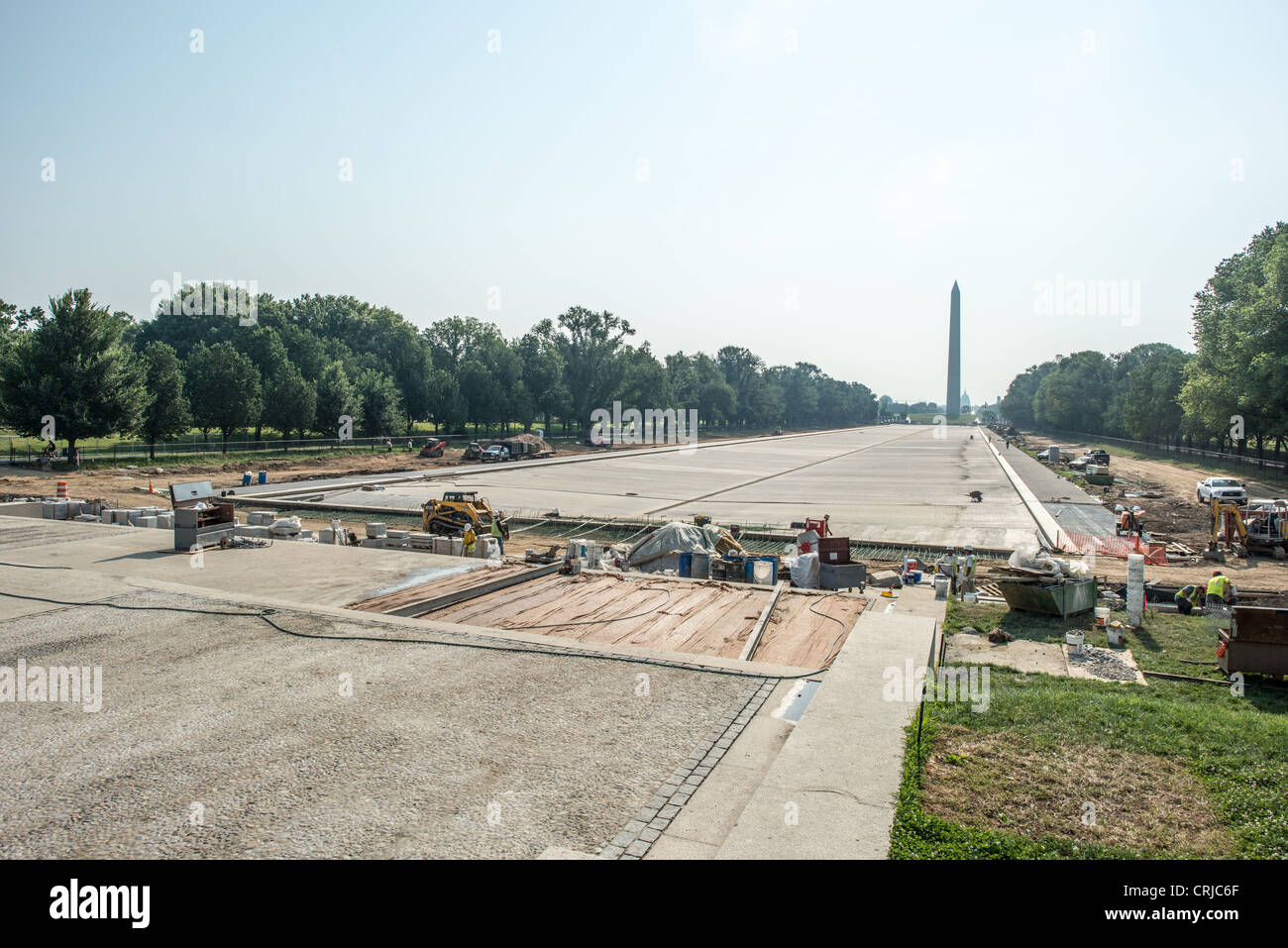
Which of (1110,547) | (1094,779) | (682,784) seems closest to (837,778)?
(682,784)

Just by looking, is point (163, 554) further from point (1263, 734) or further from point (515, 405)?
point (515, 405)

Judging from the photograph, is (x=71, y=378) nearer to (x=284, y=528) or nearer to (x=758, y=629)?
(x=284, y=528)

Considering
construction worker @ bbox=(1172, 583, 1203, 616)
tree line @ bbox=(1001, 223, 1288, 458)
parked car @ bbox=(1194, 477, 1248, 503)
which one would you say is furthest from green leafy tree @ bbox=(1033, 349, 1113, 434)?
construction worker @ bbox=(1172, 583, 1203, 616)

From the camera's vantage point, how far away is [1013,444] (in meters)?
118

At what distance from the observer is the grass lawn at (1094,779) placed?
19.9ft

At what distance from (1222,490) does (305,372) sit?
76706 mm

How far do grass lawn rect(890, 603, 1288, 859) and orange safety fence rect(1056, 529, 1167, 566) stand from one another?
17608mm

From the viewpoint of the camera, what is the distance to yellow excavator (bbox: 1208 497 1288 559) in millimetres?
26781

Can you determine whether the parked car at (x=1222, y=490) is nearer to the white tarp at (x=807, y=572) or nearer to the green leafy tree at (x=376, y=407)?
the white tarp at (x=807, y=572)

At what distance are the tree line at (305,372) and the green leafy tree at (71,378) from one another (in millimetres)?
77

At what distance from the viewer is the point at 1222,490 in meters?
38.9

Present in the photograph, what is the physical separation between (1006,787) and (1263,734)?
385 cm
